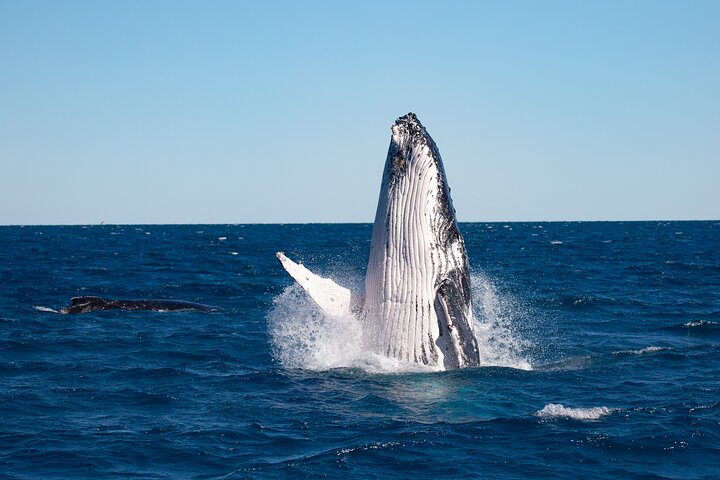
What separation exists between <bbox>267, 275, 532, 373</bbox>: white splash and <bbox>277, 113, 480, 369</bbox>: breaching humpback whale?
27cm

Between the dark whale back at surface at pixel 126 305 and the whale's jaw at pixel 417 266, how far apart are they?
10590 mm

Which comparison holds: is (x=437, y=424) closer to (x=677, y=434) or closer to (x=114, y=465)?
(x=677, y=434)

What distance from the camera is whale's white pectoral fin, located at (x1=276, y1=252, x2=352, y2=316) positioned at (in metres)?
11.5

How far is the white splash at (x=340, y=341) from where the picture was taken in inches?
480

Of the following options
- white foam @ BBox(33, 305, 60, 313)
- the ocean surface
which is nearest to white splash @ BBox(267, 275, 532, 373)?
the ocean surface

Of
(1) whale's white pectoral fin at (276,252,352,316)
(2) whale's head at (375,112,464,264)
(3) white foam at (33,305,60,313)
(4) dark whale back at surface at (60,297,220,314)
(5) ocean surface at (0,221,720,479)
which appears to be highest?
(2) whale's head at (375,112,464,264)

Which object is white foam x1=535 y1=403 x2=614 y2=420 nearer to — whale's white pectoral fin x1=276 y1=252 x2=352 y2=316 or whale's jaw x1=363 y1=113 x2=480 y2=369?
whale's jaw x1=363 y1=113 x2=480 y2=369

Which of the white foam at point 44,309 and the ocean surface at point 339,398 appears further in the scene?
the white foam at point 44,309

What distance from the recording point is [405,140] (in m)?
11.3

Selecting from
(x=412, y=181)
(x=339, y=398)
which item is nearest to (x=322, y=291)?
(x=339, y=398)

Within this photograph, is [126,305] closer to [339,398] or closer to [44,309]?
[44,309]

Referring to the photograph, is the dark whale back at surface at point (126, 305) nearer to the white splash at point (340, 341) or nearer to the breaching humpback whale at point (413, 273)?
the white splash at point (340, 341)

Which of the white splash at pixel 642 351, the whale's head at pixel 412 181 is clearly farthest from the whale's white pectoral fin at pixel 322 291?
the white splash at pixel 642 351

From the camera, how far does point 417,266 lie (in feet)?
37.9
